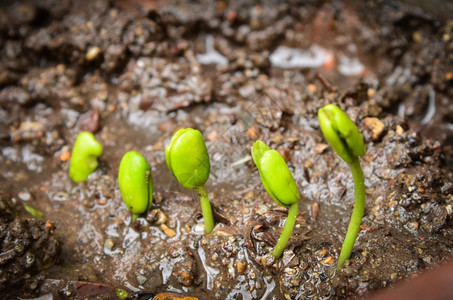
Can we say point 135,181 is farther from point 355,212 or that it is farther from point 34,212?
point 355,212

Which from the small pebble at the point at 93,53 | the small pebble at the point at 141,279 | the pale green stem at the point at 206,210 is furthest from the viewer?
the small pebble at the point at 93,53

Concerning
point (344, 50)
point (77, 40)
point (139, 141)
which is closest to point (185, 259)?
point (139, 141)

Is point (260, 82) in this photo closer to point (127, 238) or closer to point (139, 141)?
point (139, 141)

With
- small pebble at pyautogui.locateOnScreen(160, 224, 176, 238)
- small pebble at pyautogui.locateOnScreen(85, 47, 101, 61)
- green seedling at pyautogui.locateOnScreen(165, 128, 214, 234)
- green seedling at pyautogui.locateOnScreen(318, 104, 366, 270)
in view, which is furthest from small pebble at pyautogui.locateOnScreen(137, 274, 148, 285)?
small pebble at pyautogui.locateOnScreen(85, 47, 101, 61)

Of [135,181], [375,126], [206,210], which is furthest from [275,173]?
[375,126]

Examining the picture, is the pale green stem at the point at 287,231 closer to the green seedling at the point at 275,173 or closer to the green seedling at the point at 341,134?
the green seedling at the point at 275,173

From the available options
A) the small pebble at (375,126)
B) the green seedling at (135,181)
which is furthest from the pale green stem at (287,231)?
the small pebble at (375,126)
